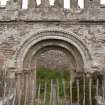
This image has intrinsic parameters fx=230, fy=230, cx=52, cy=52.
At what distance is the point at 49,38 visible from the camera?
9.32 meters

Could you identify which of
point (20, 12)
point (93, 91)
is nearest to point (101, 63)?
point (93, 91)

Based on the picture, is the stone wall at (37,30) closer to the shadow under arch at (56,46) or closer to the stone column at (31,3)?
the shadow under arch at (56,46)

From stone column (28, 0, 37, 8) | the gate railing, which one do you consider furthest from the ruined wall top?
the gate railing

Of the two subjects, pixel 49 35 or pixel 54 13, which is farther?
pixel 54 13

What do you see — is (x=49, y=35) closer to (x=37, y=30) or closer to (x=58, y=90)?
(x=37, y=30)

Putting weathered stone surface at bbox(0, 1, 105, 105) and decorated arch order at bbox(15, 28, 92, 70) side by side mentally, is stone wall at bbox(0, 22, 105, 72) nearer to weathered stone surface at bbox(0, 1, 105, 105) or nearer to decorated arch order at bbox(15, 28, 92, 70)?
weathered stone surface at bbox(0, 1, 105, 105)

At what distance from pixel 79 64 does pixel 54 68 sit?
25.1 ft

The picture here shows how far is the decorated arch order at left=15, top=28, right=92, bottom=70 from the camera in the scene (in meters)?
9.20

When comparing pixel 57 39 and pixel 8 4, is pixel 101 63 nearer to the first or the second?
pixel 57 39

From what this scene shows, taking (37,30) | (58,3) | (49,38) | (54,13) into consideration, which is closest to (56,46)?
(49,38)

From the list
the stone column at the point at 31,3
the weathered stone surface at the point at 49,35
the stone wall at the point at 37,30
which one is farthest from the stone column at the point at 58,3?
the stone column at the point at 31,3

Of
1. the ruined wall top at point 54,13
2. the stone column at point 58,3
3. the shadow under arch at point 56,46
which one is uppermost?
the stone column at point 58,3

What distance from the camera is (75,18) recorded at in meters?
9.31

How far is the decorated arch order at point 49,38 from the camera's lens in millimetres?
9203
